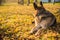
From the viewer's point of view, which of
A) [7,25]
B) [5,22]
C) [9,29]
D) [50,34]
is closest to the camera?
[50,34]

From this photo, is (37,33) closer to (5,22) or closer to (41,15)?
(41,15)

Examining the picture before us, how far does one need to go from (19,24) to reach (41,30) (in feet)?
6.75

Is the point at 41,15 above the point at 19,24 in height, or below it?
above

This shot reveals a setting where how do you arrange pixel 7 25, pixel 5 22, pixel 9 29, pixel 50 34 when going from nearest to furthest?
pixel 50 34 → pixel 9 29 → pixel 7 25 → pixel 5 22

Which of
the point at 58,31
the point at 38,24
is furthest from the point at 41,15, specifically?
the point at 58,31

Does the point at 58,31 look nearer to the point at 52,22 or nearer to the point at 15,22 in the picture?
the point at 52,22

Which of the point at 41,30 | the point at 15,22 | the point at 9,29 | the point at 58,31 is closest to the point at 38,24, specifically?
the point at 41,30

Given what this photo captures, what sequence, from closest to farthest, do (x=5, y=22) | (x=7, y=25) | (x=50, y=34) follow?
(x=50, y=34), (x=7, y=25), (x=5, y=22)

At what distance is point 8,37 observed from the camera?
7.99 meters

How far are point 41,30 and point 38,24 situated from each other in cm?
29

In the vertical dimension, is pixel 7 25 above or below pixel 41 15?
below

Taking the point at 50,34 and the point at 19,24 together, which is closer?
the point at 50,34

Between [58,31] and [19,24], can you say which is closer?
[58,31]

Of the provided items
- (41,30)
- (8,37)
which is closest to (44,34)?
(41,30)
